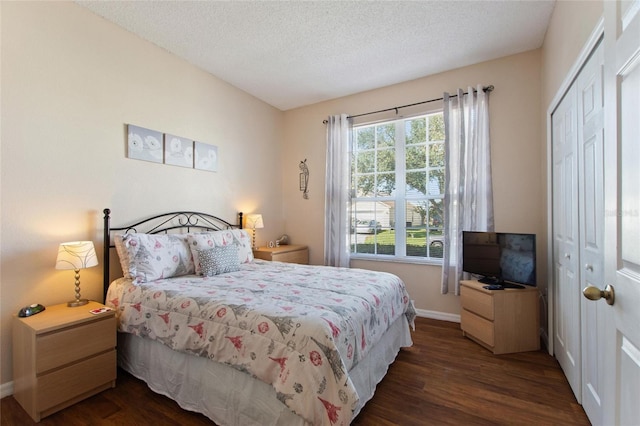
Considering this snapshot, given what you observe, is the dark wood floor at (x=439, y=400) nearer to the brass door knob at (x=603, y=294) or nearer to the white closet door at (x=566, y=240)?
the white closet door at (x=566, y=240)

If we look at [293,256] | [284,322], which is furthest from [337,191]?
[284,322]

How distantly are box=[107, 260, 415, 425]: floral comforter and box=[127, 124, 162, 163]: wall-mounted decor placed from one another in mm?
1195

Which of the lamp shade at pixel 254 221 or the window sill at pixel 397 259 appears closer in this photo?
the window sill at pixel 397 259

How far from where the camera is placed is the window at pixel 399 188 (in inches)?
138

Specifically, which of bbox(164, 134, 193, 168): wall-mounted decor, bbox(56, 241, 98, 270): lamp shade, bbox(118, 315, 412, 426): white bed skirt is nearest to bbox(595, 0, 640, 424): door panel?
bbox(118, 315, 412, 426): white bed skirt

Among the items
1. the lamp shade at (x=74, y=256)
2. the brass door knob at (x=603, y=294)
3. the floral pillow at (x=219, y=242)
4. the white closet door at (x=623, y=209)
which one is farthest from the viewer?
the floral pillow at (x=219, y=242)

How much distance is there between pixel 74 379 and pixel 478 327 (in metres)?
3.16

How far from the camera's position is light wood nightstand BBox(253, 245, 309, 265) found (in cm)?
368

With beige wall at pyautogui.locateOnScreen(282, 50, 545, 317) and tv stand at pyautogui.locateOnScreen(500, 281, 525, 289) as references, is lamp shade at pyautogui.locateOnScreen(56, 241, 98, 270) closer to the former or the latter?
beige wall at pyautogui.locateOnScreen(282, 50, 545, 317)

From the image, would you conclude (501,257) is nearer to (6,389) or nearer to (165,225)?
(165,225)

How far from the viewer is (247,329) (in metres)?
1.59

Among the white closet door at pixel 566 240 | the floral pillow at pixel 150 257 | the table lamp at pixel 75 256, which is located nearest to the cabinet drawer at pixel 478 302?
the white closet door at pixel 566 240

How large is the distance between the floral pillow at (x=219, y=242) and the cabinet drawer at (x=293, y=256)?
548 millimetres

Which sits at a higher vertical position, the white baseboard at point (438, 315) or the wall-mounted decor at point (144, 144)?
the wall-mounted decor at point (144, 144)
